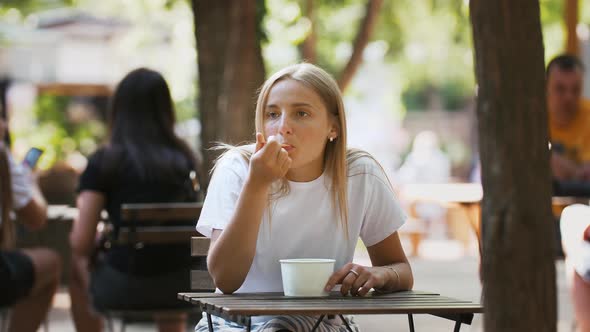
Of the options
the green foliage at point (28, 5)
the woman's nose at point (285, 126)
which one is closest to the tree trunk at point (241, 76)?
the woman's nose at point (285, 126)

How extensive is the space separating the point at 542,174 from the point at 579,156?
4.67 metres

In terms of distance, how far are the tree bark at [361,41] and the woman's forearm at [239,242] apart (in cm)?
854

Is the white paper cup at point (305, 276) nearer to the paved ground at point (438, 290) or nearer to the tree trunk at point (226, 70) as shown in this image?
the tree trunk at point (226, 70)

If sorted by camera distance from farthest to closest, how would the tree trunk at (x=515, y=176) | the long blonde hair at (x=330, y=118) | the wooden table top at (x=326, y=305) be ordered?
the long blonde hair at (x=330, y=118)
the wooden table top at (x=326, y=305)
the tree trunk at (x=515, y=176)

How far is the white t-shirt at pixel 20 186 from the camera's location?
631 centimetres

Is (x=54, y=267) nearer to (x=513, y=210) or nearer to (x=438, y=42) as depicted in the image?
(x=513, y=210)

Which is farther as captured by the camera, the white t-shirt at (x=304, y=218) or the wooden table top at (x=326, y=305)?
the white t-shirt at (x=304, y=218)

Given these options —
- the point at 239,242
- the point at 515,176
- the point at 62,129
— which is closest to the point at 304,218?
the point at 239,242

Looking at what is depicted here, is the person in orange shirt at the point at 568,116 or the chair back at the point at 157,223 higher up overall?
the person in orange shirt at the point at 568,116

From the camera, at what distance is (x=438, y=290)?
10.7 metres

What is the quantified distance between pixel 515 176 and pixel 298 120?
113 centimetres

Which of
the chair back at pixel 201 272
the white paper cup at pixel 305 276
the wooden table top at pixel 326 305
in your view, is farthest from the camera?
the chair back at pixel 201 272

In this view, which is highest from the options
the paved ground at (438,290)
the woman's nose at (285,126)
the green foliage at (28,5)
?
the green foliage at (28,5)

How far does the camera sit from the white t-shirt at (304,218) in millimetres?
3594
